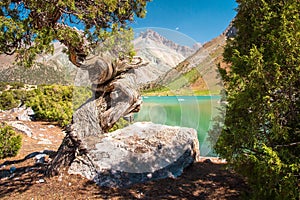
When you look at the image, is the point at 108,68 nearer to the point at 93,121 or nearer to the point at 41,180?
the point at 93,121

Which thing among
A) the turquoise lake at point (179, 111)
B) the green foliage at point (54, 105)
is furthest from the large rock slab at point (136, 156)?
the green foliage at point (54, 105)

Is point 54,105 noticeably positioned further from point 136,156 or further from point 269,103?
point 269,103

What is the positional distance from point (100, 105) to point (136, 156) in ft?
6.31

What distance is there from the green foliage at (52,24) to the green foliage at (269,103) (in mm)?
3252

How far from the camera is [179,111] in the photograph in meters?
9.62

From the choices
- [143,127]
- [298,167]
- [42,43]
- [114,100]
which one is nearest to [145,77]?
[114,100]

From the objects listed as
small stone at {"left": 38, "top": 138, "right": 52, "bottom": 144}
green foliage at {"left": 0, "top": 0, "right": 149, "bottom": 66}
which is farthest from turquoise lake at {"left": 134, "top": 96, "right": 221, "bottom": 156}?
small stone at {"left": 38, "top": 138, "right": 52, "bottom": 144}

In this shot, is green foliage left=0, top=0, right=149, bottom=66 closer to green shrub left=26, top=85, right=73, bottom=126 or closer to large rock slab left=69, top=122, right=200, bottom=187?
large rock slab left=69, top=122, right=200, bottom=187

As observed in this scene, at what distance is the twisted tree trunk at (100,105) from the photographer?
6.90m

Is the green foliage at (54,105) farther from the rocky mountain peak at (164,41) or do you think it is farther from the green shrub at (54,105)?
the rocky mountain peak at (164,41)

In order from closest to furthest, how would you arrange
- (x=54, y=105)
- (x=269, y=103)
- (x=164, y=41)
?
(x=269, y=103) → (x=164, y=41) → (x=54, y=105)

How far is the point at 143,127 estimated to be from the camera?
928 cm

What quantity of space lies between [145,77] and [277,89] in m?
4.58

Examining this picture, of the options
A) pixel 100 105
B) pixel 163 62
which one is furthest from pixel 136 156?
pixel 163 62
